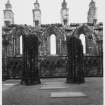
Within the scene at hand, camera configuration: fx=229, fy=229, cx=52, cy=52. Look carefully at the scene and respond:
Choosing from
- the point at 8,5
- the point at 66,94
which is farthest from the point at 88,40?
the point at 8,5

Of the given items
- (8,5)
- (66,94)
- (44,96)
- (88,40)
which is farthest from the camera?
(88,40)

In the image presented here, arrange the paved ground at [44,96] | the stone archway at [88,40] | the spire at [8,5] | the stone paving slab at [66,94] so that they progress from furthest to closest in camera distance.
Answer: the stone archway at [88,40] → the spire at [8,5] → the stone paving slab at [66,94] → the paved ground at [44,96]

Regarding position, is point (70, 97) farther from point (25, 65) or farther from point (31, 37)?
point (31, 37)

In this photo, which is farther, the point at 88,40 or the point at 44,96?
the point at 88,40

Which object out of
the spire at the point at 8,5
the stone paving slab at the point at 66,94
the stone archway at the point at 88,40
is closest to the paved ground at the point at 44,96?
the stone paving slab at the point at 66,94

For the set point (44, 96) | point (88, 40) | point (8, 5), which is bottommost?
point (44, 96)

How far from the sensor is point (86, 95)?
331 inches

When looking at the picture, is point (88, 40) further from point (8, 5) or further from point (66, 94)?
point (8, 5)

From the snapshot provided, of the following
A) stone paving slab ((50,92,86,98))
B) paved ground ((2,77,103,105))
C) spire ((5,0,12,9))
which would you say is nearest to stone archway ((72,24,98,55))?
paved ground ((2,77,103,105))

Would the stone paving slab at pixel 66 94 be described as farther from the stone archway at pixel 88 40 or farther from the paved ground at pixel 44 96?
the stone archway at pixel 88 40

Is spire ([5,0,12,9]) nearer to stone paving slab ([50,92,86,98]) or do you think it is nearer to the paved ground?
the paved ground

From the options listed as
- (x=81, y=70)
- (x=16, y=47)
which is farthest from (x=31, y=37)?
(x=81, y=70)

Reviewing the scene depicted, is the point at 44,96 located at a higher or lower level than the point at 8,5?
lower

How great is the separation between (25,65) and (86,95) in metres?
4.09
